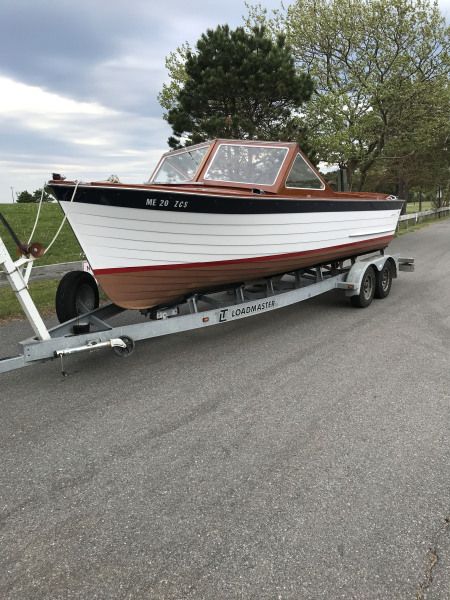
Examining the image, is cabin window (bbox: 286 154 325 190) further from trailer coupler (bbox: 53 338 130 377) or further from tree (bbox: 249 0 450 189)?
tree (bbox: 249 0 450 189)

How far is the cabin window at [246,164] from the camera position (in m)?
5.64

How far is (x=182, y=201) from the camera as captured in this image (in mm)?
4246

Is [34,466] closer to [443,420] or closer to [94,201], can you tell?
[94,201]

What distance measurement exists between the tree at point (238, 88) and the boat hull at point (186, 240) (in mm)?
7518

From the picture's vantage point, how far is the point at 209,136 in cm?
1347

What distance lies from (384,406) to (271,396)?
911 mm

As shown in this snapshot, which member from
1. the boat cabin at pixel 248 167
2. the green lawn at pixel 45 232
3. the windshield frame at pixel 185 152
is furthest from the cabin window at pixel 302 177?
the green lawn at pixel 45 232

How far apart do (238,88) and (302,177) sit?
8.16 meters

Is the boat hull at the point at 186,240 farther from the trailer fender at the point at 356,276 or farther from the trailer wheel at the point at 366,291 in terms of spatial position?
the trailer wheel at the point at 366,291

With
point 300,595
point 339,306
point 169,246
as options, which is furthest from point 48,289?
point 300,595

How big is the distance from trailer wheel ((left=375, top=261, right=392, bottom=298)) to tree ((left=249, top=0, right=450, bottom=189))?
9605 mm

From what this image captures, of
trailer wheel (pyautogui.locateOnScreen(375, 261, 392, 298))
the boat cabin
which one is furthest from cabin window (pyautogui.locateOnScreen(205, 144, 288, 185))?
trailer wheel (pyautogui.locateOnScreen(375, 261, 392, 298))

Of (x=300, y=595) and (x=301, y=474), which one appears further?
(x=301, y=474)

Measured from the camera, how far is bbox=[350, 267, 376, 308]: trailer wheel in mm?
6783
